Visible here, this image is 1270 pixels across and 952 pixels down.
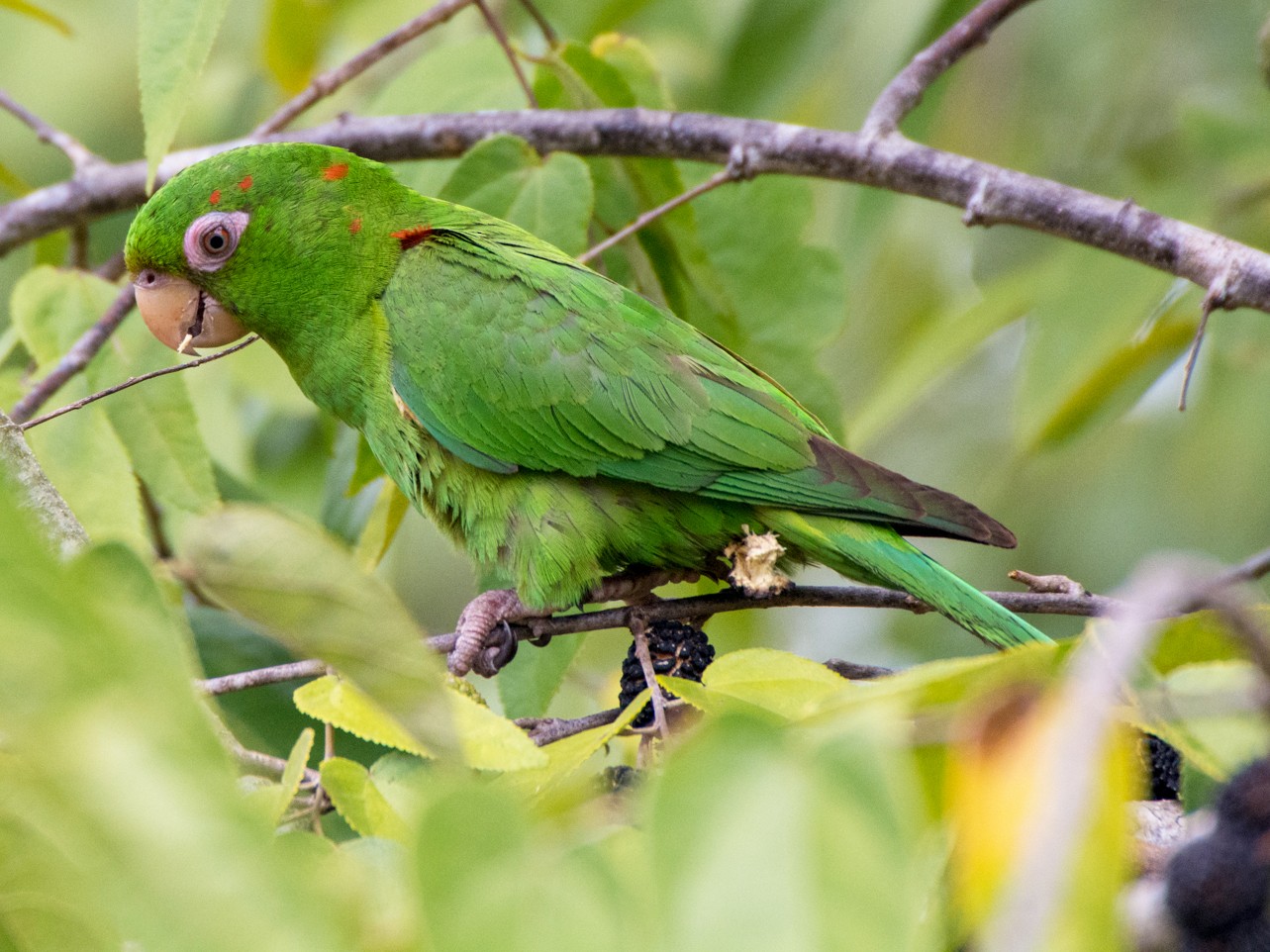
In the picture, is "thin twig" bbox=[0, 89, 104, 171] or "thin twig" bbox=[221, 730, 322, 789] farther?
"thin twig" bbox=[0, 89, 104, 171]

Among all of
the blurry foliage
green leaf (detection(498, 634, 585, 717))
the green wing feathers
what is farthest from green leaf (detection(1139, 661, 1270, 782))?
green leaf (detection(498, 634, 585, 717))

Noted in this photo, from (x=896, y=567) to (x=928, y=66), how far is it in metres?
1.15

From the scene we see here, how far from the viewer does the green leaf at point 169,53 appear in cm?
176

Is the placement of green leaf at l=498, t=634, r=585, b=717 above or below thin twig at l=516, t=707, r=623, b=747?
above

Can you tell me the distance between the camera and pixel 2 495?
753mm

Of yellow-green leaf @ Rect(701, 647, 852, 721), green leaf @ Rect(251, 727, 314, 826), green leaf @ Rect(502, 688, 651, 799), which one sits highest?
yellow-green leaf @ Rect(701, 647, 852, 721)

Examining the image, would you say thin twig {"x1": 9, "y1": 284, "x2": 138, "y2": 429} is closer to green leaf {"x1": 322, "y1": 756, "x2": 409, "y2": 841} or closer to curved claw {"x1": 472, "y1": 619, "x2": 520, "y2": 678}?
curved claw {"x1": 472, "y1": 619, "x2": 520, "y2": 678}

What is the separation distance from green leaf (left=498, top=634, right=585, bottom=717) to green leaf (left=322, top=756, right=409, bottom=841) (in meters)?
0.93

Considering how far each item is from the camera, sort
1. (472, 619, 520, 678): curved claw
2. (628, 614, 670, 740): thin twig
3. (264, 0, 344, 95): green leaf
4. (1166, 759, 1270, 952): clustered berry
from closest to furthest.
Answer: (1166, 759, 1270, 952): clustered berry < (628, 614, 670, 740): thin twig < (472, 619, 520, 678): curved claw < (264, 0, 344, 95): green leaf

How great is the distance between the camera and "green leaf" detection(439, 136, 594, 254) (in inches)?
99.3

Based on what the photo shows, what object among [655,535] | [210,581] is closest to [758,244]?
[655,535]

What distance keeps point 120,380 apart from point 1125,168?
2914mm

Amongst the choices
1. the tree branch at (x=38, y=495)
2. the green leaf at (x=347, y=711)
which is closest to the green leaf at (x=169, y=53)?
the tree branch at (x=38, y=495)

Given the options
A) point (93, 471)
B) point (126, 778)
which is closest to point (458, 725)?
point (126, 778)
